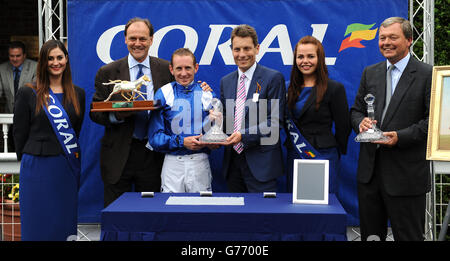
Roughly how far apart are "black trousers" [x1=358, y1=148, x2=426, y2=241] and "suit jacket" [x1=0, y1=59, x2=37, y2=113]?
4.38m

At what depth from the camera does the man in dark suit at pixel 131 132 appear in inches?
163

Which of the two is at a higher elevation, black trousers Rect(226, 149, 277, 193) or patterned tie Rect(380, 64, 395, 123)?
patterned tie Rect(380, 64, 395, 123)

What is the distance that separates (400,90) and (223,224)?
5.15ft

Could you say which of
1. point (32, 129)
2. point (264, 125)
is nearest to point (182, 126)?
point (264, 125)

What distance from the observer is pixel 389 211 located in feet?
12.3

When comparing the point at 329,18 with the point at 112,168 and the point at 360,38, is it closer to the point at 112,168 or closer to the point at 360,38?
the point at 360,38

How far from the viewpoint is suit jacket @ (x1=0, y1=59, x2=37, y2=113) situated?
6.66m

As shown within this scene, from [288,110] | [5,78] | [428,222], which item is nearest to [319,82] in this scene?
[288,110]

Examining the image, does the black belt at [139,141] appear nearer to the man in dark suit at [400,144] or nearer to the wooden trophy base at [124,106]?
the wooden trophy base at [124,106]

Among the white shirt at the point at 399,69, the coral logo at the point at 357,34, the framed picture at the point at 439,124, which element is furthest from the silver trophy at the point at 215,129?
the coral logo at the point at 357,34

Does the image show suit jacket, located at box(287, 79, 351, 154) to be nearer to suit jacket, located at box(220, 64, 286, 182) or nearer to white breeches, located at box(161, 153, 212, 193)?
suit jacket, located at box(220, 64, 286, 182)

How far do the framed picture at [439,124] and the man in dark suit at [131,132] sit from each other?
1857mm

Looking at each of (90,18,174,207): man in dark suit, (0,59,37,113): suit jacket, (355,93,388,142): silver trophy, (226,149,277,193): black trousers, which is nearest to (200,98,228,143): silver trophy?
(226,149,277,193): black trousers

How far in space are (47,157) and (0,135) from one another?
203 inches
